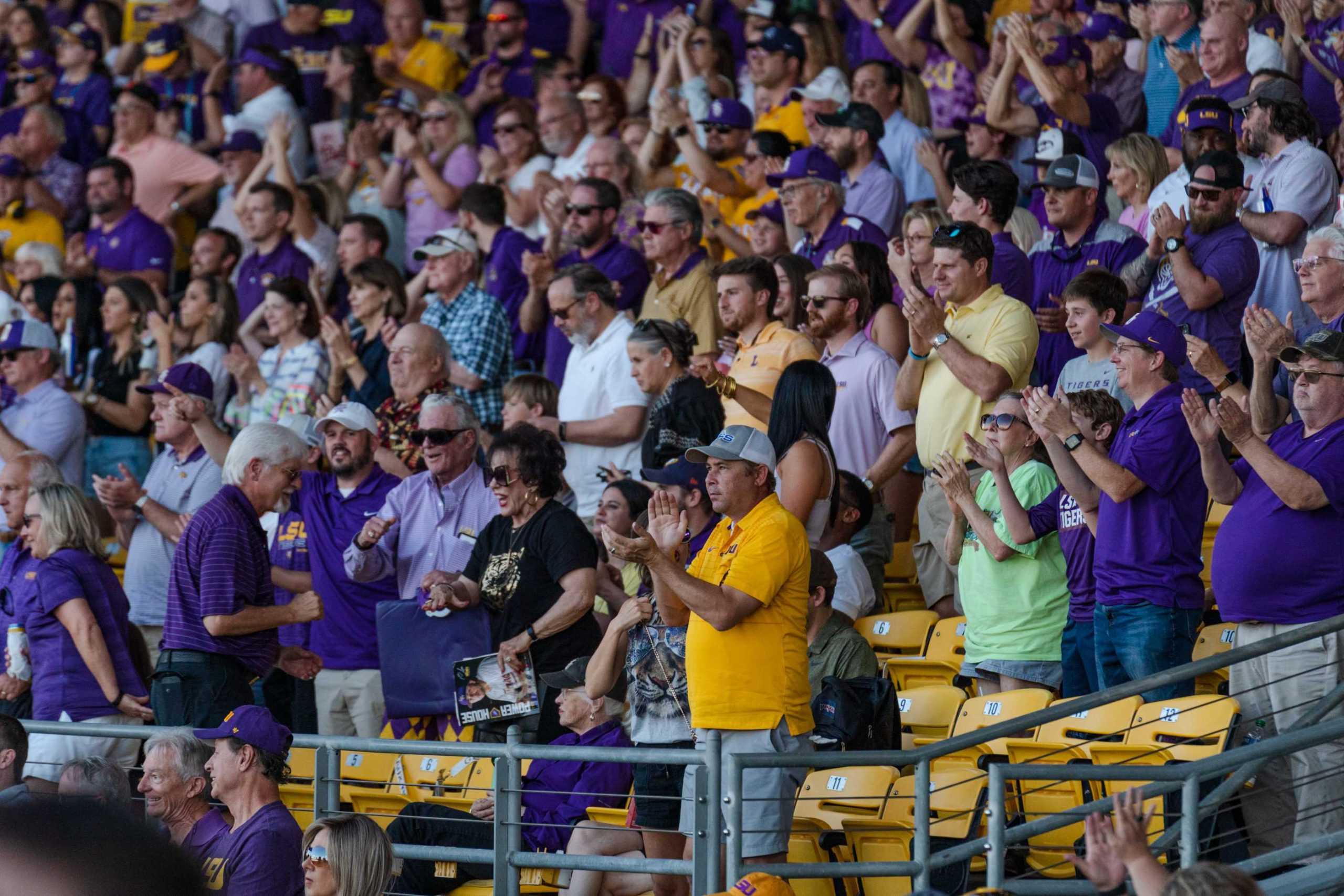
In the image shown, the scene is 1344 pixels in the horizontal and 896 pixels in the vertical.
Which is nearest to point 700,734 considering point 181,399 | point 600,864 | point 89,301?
point 600,864

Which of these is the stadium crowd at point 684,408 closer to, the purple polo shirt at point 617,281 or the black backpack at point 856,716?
the purple polo shirt at point 617,281

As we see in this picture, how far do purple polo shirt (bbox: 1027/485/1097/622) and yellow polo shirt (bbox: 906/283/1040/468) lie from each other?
2.28ft

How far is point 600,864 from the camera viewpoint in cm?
528

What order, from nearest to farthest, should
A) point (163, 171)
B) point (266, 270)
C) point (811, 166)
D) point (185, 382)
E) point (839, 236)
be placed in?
point (185, 382), point (811, 166), point (839, 236), point (266, 270), point (163, 171)

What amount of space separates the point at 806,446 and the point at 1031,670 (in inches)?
48.6

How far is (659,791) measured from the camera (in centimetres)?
569

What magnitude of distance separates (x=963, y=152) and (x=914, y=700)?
4.57 meters

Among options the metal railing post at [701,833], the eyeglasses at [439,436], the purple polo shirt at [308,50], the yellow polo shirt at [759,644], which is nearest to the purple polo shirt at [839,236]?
the eyeglasses at [439,436]

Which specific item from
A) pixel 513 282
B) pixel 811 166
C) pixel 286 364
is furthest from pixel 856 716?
pixel 513 282

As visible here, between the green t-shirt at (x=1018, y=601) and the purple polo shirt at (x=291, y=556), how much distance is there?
294 cm

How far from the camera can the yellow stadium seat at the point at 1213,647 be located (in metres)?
6.37

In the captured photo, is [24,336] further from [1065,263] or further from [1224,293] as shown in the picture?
[1224,293]

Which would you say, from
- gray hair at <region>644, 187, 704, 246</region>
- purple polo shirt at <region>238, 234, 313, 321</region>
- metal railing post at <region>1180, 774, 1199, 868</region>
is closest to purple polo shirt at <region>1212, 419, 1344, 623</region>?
metal railing post at <region>1180, 774, 1199, 868</region>

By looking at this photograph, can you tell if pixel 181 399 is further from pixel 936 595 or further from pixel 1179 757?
pixel 1179 757
